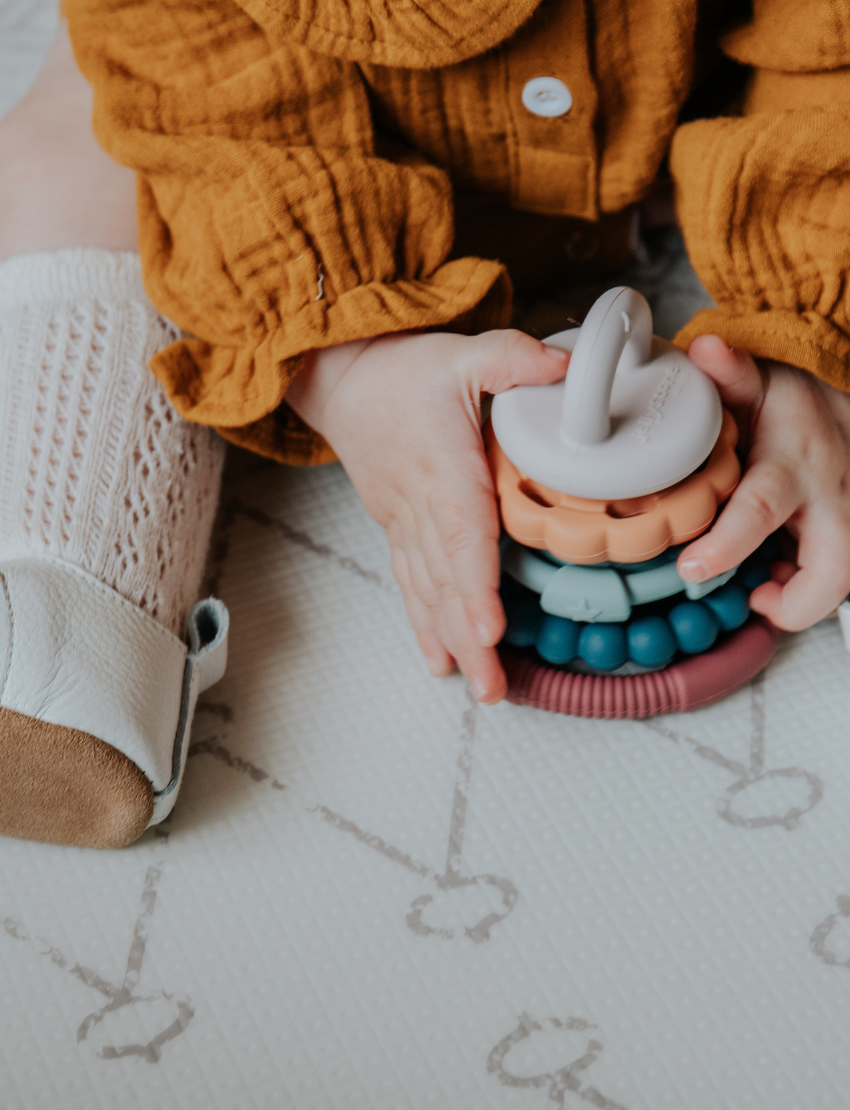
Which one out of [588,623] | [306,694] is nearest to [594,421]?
[588,623]

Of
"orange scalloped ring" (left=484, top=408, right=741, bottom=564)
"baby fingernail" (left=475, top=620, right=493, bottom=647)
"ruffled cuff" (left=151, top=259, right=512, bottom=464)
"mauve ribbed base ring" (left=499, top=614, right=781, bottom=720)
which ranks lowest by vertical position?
"mauve ribbed base ring" (left=499, top=614, right=781, bottom=720)

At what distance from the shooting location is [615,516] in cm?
42

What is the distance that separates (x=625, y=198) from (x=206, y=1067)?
50cm

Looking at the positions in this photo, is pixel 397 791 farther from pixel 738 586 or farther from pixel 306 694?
pixel 738 586

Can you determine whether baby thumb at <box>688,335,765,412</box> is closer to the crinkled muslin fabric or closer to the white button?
the crinkled muslin fabric

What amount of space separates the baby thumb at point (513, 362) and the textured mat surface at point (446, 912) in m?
0.17

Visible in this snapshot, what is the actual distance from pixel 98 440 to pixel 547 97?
295 millimetres

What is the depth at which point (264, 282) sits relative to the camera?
18.6 inches

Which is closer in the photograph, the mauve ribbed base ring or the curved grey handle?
the curved grey handle

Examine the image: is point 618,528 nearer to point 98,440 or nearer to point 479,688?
point 479,688

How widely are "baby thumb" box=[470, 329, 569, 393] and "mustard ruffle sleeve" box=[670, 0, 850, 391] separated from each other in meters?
0.11

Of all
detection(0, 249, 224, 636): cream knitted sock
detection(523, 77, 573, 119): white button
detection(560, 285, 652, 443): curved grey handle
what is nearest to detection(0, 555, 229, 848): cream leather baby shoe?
detection(0, 249, 224, 636): cream knitted sock

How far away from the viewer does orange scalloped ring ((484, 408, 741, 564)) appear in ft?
1.34

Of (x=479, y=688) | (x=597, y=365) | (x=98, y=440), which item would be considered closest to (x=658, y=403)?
(x=597, y=365)
